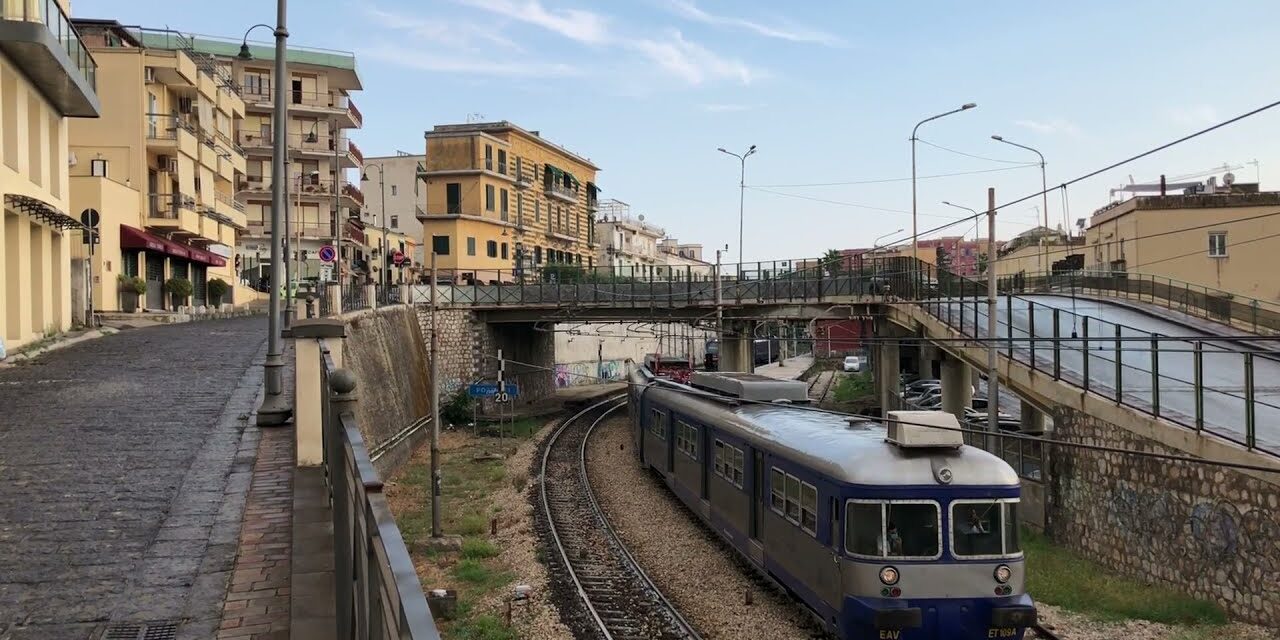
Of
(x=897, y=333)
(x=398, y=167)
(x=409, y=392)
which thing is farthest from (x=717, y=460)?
(x=398, y=167)

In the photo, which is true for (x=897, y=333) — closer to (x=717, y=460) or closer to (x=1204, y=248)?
(x=1204, y=248)

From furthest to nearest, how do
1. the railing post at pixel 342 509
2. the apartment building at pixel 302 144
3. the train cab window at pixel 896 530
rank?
the apartment building at pixel 302 144
the train cab window at pixel 896 530
the railing post at pixel 342 509

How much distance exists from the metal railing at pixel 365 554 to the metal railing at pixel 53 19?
1888cm

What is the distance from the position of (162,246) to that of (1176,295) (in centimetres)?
3420

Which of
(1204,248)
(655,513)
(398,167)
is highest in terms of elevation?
(398,167)

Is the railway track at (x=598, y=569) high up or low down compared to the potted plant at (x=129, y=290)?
down

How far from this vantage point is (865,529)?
1048cm

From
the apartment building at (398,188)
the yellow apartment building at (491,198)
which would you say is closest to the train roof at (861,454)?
the yellow apartment building at (491,198)

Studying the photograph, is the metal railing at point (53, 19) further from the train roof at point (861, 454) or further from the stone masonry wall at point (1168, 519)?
the stone masonry wall at point (1168, 519)

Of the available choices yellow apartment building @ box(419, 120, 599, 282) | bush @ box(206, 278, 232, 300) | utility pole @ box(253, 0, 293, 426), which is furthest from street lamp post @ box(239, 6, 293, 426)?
yellow apartment building @ box(419, 120, 599, 282)

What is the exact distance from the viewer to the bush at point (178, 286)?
125 ft

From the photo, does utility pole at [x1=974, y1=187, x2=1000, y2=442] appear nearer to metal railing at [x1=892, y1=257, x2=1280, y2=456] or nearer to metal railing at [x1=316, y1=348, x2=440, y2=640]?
metal railing at [x1=892, y1=257, x2=1280, y2=456]

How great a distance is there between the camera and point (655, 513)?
20.3 m

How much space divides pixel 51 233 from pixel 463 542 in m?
15.4
